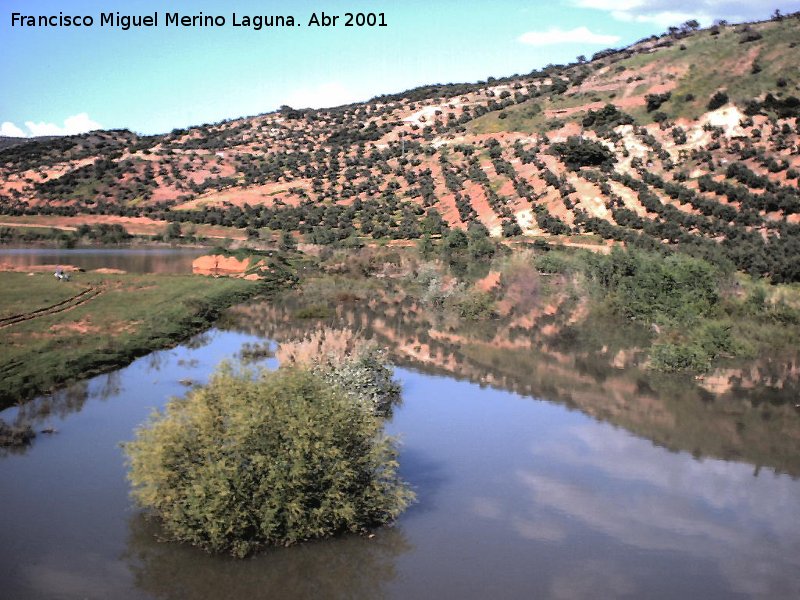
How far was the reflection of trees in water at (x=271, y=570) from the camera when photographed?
13.3 meters

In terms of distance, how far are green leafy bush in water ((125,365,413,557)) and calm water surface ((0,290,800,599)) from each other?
1.41ft

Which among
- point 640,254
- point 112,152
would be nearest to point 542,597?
point 640,254

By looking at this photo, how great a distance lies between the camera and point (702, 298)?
125 ft

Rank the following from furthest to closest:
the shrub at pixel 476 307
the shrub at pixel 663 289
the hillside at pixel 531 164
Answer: the hillside at pixel 531 164, the shrub at pixel 476 307, the shrub at pixel 663 289

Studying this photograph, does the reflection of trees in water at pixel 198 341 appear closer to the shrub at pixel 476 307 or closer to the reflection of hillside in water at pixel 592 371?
the reflection of hillside in water at pixel 592 371

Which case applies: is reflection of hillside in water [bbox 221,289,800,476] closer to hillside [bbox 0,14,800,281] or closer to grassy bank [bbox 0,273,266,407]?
grassy bank [bbox 0,273,266,407]

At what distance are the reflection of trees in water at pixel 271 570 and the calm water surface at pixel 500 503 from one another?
31 millimetres

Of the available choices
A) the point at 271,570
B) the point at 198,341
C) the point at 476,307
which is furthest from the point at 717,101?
the point at 271,570

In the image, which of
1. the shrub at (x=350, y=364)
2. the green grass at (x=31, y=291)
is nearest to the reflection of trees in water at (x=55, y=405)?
the shrub at (x=350, y=364)

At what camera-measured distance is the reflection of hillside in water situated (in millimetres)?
23312

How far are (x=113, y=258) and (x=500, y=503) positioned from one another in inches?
1966

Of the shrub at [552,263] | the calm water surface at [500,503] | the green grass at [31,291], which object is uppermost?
the shrub at [552,263]

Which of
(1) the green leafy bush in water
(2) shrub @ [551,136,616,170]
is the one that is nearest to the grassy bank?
(1) the green leafy bush in water

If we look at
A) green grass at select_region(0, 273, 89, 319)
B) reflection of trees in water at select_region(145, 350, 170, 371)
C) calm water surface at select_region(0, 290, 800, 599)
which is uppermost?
green grass at select_region(0, 273, 89, 319)
